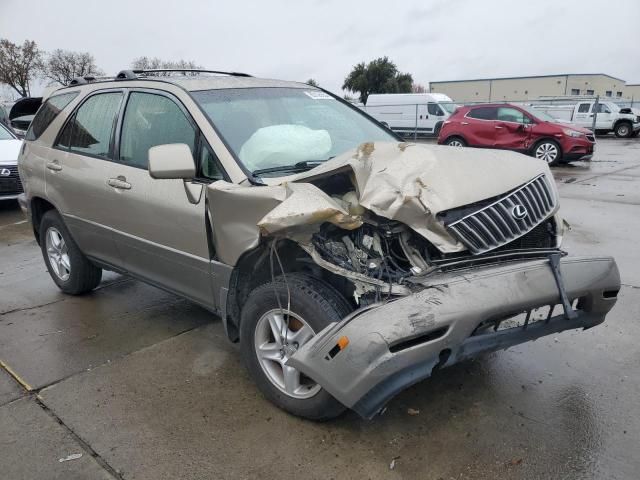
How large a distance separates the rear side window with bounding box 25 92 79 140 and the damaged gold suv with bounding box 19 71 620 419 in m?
A: 0.98

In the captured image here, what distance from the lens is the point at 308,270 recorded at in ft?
9.18

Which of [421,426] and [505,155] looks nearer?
[421,426]

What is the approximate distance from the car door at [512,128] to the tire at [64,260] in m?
12.1

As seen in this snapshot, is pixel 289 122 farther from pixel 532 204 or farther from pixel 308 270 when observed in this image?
pixel 532 204

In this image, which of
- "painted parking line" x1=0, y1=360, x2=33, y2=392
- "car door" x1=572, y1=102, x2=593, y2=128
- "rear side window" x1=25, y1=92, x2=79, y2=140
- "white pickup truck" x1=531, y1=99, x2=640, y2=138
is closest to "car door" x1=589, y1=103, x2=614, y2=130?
"white pickup truck" x1=531, y1=99, x2=640, y2=138

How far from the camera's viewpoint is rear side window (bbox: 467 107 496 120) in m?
14.8

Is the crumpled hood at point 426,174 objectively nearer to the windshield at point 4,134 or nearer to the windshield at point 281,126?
the windshield at point 281,126

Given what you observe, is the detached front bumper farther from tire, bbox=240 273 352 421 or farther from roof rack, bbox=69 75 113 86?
roof rack, bbox=69 75 113 86

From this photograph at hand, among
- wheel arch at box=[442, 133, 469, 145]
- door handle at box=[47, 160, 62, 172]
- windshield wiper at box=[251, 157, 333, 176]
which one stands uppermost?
windshield wiper at box=[251, 157, 333, 176]

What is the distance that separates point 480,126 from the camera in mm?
14828

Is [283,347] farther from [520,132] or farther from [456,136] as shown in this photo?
[456,136]

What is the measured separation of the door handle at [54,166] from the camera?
168 inches

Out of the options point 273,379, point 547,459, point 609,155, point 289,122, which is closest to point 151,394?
point 273,379

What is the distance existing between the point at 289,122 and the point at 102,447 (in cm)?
222
